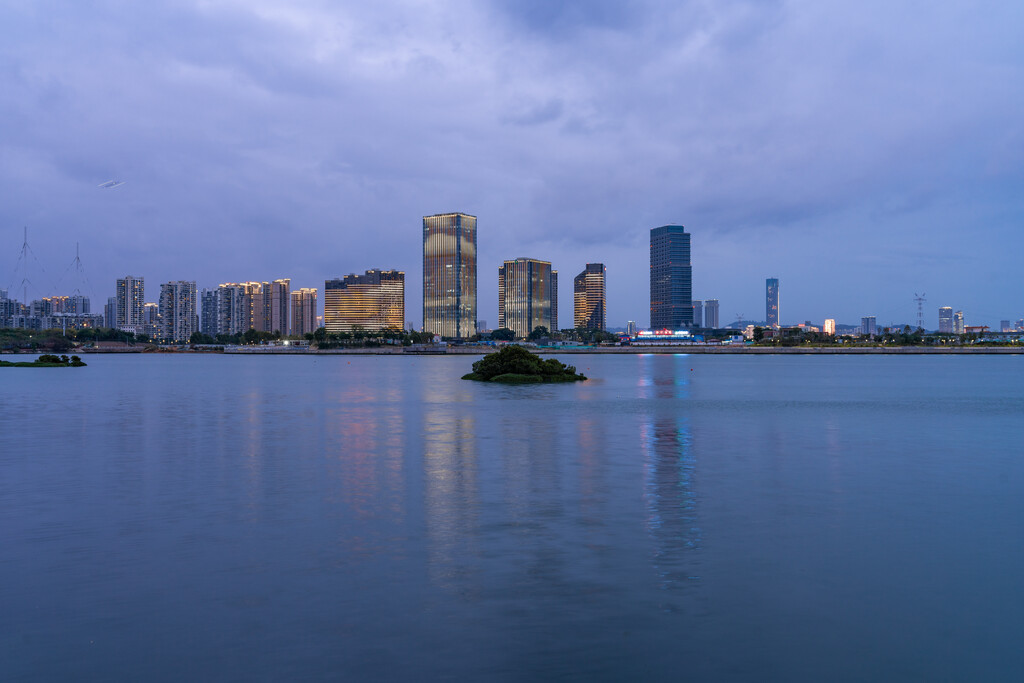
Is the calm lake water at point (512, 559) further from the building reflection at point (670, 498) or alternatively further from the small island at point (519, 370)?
the small island at point (519, 370)

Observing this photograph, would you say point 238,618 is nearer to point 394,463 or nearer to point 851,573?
point 851,573

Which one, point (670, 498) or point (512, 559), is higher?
point (512, 559)

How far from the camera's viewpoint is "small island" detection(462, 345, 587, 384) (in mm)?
91600

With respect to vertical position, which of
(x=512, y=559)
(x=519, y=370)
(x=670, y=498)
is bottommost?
(x=670, y=498)

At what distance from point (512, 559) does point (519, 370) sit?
76.2 metres

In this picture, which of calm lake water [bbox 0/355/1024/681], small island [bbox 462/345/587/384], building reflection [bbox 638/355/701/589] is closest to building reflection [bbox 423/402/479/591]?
calm lake water [bbox 0/355/1024/681]

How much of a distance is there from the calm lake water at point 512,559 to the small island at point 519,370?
5327cm

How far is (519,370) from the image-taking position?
92.4m

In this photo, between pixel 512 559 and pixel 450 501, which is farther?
pixel 450 501

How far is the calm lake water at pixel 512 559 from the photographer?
11.1 meters

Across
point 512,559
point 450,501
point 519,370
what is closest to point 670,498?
point 450,501

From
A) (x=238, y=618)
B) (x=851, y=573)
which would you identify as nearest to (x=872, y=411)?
(x=851, y=573)

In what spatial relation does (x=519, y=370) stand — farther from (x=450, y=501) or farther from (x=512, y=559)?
(x=512, y=559)

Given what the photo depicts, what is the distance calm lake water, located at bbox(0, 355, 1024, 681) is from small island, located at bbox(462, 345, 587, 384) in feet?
175
